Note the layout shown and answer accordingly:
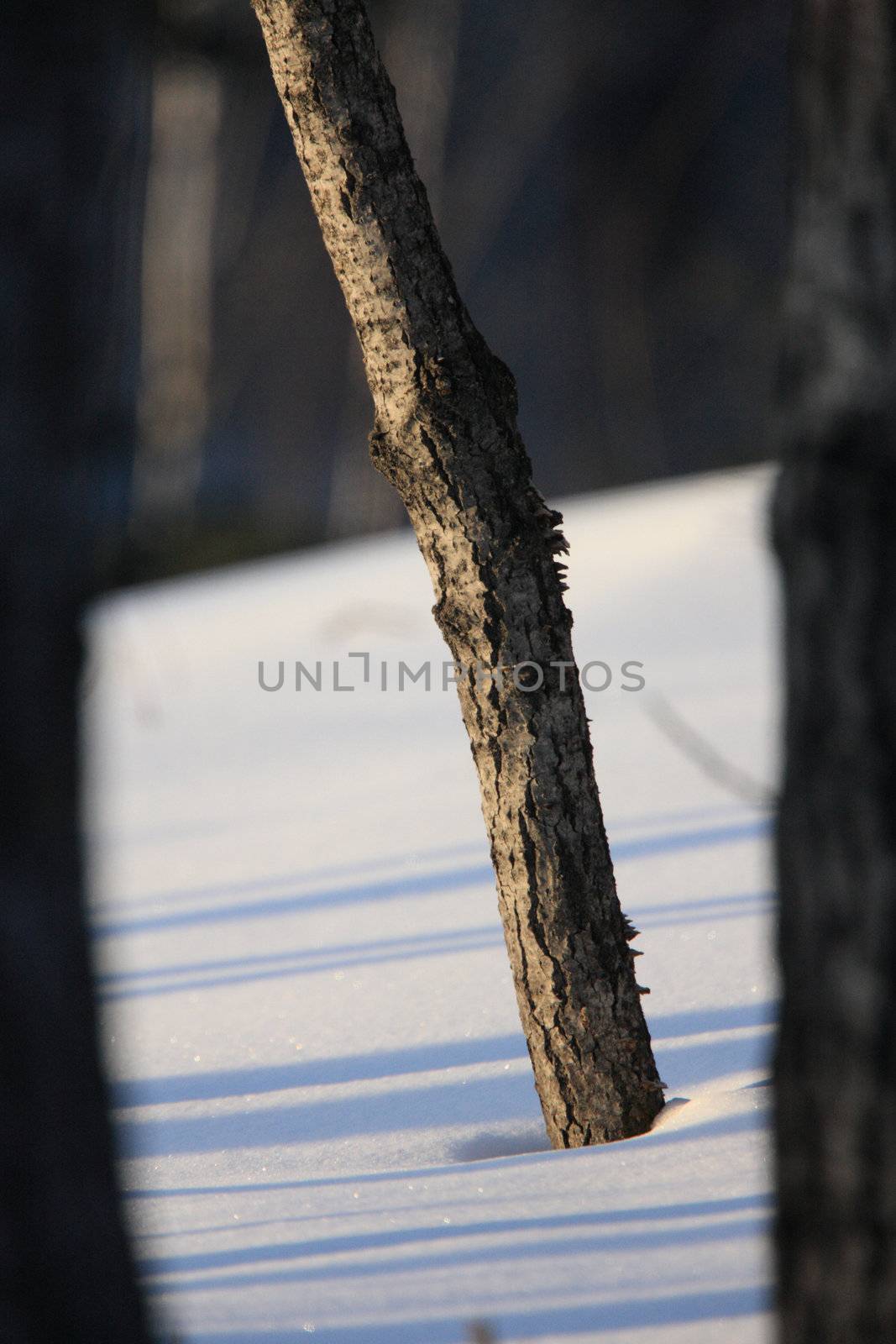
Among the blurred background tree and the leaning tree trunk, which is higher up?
the blurred background tree

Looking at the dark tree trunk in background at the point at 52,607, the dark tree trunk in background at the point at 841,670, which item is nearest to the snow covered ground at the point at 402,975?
the dark tree trunk in background at the point at 52,607

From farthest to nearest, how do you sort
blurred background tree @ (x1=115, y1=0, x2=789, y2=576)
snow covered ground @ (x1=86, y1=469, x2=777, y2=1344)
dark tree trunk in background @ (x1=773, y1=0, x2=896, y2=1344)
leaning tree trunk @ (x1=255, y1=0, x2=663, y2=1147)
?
blurred background tree @ (x1=115, y1=0, x2=789, y2=576) → leaning tree trunk @ (x1=255, y1=0, x2=663, y2=1147) → snow covered ground @ (x1=86, y1=469, x2=777, y2=1344) → dark tree trunk in background @ (x1=773, y1=0, x2=896, y2=1344)

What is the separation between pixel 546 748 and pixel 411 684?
325 centimetres

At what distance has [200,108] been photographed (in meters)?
8.76

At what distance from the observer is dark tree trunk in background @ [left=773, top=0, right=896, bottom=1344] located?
0.75 m

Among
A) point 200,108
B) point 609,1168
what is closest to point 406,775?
point 609,1168

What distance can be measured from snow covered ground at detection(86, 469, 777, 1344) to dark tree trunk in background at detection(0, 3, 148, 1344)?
0.18ft

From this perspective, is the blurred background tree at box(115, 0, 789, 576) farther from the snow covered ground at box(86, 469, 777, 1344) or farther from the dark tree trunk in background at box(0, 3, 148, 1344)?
the dark tree trunk in background at box(0, 3, 148, 1344)

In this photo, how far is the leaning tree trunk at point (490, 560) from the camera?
1409mm

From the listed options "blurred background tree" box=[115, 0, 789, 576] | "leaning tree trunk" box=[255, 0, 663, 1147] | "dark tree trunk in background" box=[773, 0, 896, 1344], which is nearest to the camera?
"dark tree trunk in background" box=[773, 0, 896, 1344]

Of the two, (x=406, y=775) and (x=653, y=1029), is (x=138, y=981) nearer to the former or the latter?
(x=653, y=1029)

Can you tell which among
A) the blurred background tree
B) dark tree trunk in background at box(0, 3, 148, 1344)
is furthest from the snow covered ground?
the blurred background tree

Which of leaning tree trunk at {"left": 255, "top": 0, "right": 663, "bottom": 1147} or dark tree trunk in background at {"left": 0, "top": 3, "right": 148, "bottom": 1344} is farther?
leaning tree trunk at {"left": 255, "top": 0, "right": 663, "bottom": 1147}

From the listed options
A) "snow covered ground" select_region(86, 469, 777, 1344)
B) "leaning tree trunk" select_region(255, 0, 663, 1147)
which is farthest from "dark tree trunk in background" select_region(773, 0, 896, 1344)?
"leaning tree trunk" select_region(255, 0, 663, 1147)
